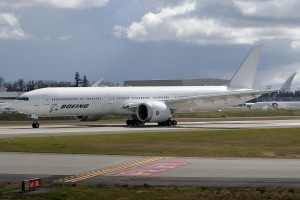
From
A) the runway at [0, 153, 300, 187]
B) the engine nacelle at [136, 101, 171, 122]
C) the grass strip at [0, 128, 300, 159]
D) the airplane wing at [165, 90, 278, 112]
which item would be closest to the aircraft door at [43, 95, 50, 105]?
the engine nacelle at [136, 101, 171, 122]

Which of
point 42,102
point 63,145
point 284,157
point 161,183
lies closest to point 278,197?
point 161,183

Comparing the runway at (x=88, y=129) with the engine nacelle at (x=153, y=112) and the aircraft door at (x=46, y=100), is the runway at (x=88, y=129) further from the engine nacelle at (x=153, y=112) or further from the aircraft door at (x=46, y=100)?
the aircraft door at (x=46, y=100)

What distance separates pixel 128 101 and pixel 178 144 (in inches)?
1097

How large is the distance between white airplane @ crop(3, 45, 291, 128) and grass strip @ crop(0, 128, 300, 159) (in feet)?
53.7

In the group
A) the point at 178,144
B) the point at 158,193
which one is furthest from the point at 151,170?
the point at 178,144

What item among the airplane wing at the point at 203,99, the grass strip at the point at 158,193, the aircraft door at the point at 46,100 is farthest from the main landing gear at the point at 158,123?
the grass strip at the point at 158,193

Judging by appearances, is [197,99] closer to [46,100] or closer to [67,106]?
[67,106]

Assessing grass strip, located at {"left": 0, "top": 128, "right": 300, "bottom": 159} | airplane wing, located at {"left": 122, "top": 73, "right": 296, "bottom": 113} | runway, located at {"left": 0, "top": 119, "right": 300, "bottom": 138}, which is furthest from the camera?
airplane wing, located at {"left": 122, "top": 73, "right": 296, "bottom": 113}

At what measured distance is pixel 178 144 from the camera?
124 feet

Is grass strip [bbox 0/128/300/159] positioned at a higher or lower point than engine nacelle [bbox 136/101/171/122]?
lower

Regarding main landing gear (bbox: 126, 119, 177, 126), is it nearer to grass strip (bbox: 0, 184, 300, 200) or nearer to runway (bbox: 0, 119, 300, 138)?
runway (bbox: 0, 119, 300, 138)

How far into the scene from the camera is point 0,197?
17562 mm

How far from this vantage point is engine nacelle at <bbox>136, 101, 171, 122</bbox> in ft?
202

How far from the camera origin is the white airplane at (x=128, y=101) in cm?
5891
